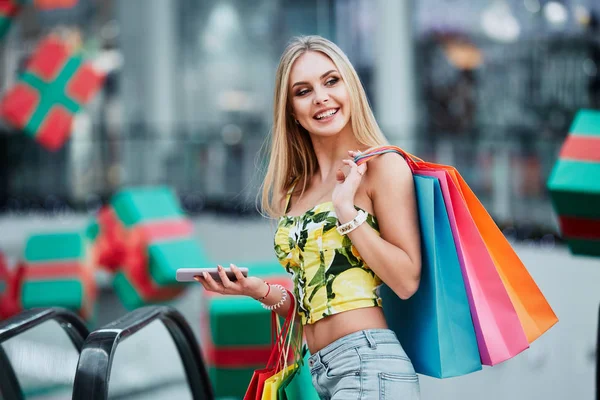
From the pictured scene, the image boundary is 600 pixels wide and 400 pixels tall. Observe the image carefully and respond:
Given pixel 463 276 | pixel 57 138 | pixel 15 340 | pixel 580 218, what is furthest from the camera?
pixel 57 138

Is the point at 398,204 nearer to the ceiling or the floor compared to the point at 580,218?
nearer to the ceiling

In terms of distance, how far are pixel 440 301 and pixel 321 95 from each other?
0.63 m

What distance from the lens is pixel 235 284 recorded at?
2.17 metres

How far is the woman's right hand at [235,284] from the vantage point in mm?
2113

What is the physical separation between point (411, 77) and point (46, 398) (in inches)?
397

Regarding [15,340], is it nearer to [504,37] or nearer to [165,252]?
[165,252]

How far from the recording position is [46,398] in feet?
12.3

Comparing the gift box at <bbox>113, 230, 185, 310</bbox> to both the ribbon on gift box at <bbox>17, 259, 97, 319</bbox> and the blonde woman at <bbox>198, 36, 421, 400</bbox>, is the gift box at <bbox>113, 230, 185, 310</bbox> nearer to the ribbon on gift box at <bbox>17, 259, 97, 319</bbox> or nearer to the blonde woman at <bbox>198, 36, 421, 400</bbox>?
the ribbon on gift box at <bbox>17, 259, 97, 319</bbox>

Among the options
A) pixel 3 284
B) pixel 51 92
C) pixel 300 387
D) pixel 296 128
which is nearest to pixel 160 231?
pixel 3 284

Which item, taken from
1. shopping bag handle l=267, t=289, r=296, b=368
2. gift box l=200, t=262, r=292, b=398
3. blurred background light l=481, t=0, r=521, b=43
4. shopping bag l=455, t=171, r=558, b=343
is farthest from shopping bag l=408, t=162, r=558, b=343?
blurred background light l=481, t=0, r=521, b=43

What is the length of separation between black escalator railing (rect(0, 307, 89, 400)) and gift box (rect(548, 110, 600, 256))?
183 cm

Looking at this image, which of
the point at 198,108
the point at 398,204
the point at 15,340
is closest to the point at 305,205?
the point at 398,204

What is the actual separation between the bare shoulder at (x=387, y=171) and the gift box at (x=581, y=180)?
121 cm

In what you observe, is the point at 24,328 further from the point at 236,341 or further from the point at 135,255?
the point at 135,255
